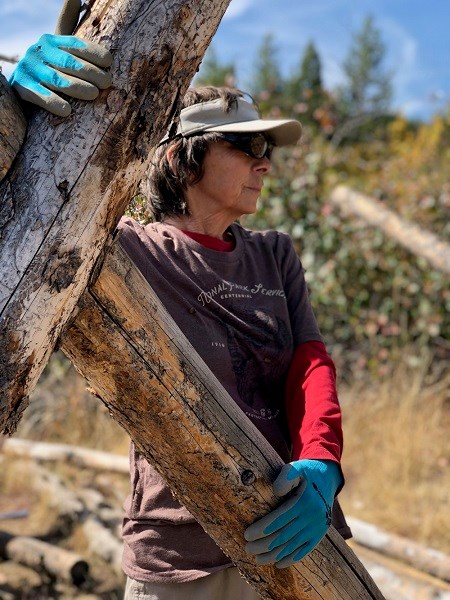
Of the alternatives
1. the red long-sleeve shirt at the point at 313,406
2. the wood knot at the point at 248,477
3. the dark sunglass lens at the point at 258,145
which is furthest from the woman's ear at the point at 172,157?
the wood knot at the point at 248,477

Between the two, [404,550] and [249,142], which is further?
[404,550]

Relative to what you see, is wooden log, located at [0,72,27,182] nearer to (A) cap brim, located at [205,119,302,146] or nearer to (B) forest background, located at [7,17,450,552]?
(A) cap brim, located at [205,119,302,146]

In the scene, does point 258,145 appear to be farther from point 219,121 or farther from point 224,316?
point 224,316

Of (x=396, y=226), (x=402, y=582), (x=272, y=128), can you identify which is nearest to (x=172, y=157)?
(x=272, y=128)

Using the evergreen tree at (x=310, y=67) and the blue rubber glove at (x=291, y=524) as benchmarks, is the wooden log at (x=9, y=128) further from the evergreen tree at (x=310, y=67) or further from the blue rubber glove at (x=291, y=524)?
the evergreen tree at (x=310, y=67)

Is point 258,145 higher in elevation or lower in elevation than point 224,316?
higher

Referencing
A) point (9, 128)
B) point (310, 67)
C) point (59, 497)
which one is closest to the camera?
point (9, 128)

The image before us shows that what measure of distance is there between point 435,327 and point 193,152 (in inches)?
176

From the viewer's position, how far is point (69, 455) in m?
5.34

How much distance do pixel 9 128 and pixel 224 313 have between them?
2.77 feet

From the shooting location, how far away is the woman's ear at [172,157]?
2.23 meters

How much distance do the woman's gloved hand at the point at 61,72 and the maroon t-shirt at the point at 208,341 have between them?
0.55 metres

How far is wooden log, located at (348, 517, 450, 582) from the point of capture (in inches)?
148

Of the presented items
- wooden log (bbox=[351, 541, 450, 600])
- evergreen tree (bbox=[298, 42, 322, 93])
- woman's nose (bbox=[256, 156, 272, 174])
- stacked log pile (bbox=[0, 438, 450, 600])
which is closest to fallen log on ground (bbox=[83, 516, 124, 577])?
stacked log pile (bbox=[0, 438, 450, 600])
